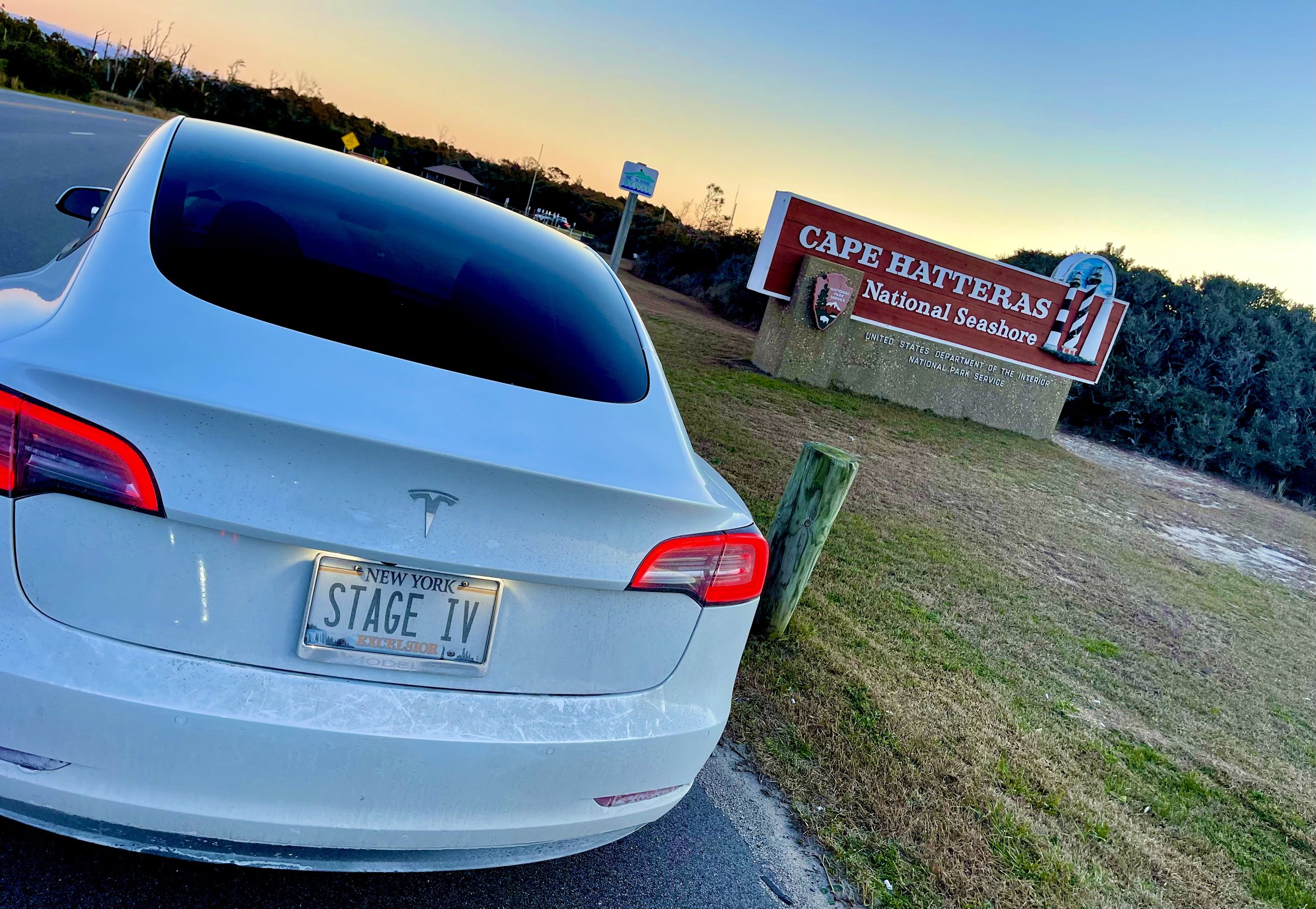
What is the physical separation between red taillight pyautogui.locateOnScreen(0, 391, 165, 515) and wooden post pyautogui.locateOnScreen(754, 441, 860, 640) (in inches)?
119

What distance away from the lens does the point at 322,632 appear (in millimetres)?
1553

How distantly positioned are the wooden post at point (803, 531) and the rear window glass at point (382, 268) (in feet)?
5.53

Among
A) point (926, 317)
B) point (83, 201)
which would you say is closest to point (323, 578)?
point (83, 201)

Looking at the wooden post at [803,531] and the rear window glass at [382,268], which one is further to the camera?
the wooden post at [803,531]

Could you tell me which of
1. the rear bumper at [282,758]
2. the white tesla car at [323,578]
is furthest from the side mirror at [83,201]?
the rear bumper at [282,758]

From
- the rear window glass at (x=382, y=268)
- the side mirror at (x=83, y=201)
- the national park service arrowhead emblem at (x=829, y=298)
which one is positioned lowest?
the side mirror at (x=83, y=201)

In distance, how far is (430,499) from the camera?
1551mm

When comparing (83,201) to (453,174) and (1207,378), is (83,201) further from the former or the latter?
(453,174)

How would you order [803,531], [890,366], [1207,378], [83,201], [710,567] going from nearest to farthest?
[710,567] < [83,201] < [803,531] < [890,366] < [1207,378]

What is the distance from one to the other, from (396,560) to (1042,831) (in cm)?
280

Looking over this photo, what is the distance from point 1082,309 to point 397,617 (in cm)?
1771

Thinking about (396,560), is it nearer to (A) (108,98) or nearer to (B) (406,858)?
(B) (406,858)

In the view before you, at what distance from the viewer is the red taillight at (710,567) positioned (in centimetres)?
179

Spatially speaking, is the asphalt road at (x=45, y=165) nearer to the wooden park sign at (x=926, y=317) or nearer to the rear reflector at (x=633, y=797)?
the rear reflector at (x=633, y=797)
